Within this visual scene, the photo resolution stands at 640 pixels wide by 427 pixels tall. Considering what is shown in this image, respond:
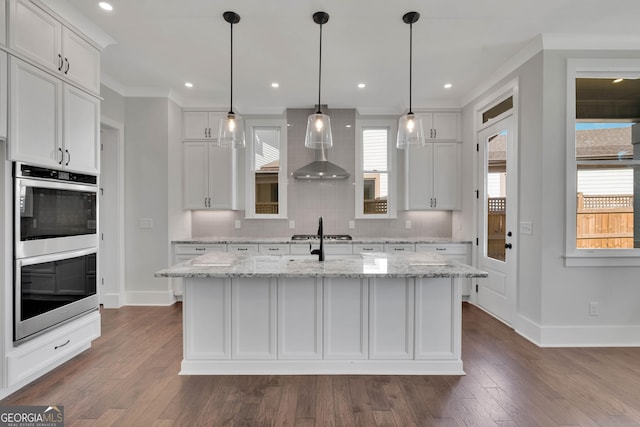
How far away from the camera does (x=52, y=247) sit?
240 centimetres

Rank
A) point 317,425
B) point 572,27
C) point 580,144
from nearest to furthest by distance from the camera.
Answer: point 317,425, point 572,27, point 580,144

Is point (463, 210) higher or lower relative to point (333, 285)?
higher

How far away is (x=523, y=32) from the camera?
284cm

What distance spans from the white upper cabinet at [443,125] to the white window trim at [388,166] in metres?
0.49

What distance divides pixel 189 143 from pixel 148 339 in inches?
109

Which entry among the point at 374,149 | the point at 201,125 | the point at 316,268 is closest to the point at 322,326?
the point at 316,268

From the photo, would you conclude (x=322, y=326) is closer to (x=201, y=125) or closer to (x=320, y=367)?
(x=320, y=367)

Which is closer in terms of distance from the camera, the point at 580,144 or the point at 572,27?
the point at 572,27

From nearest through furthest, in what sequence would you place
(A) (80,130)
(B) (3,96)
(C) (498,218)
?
1. (B) (3,96)
2. (A) (80,130)
3. (C) (498,218)

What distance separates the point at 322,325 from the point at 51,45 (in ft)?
10.2

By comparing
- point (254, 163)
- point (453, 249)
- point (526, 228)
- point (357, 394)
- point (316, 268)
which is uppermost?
point (254, 163)

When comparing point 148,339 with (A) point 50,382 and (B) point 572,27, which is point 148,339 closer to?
(A) point 50,382

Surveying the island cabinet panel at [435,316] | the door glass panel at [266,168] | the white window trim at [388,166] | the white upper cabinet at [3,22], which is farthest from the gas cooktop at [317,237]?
the white upper cabinet at [3,22]

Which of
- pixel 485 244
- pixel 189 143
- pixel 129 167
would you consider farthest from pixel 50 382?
pixel 485 244
